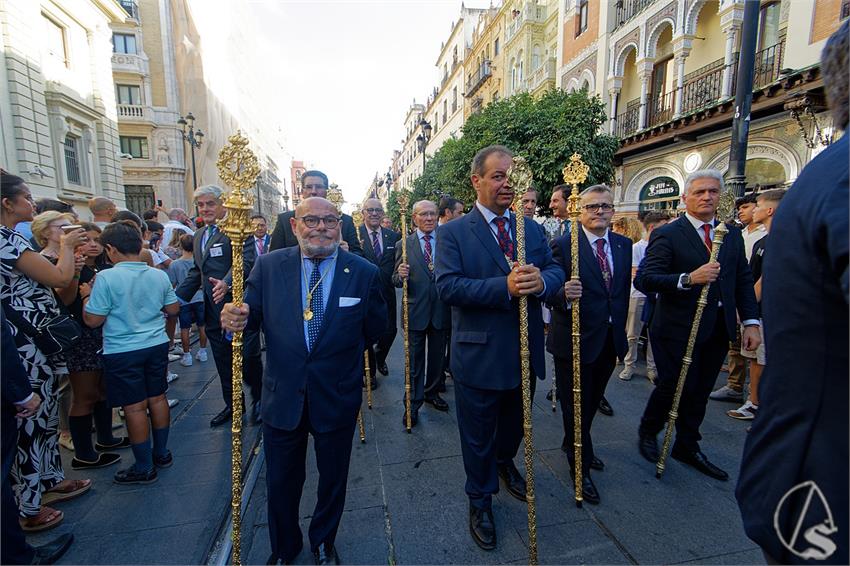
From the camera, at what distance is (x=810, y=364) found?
1.05 meters

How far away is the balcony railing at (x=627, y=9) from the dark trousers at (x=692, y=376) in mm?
16938

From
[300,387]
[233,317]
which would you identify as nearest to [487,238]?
[300,387]

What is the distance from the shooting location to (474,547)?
2.50 meters

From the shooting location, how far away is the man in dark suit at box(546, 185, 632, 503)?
122 inches

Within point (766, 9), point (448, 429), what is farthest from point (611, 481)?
point (766, 9)

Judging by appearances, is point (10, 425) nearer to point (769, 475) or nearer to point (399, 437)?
point (399, 437)

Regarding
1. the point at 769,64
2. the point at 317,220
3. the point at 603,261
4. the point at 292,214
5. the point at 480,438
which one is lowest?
the point at 480,438

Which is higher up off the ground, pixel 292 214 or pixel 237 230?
pixel 292 214

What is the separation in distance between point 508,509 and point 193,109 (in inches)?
1050

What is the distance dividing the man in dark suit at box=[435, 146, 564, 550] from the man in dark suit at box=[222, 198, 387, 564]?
66 centimetres

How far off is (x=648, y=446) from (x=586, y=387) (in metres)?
1.05

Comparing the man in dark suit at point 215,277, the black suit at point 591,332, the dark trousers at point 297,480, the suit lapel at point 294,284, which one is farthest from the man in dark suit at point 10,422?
the black suit at point 591,332

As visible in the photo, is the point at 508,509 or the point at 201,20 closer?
the point at 508,509

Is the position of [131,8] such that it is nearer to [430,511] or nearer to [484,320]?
[484,320]
